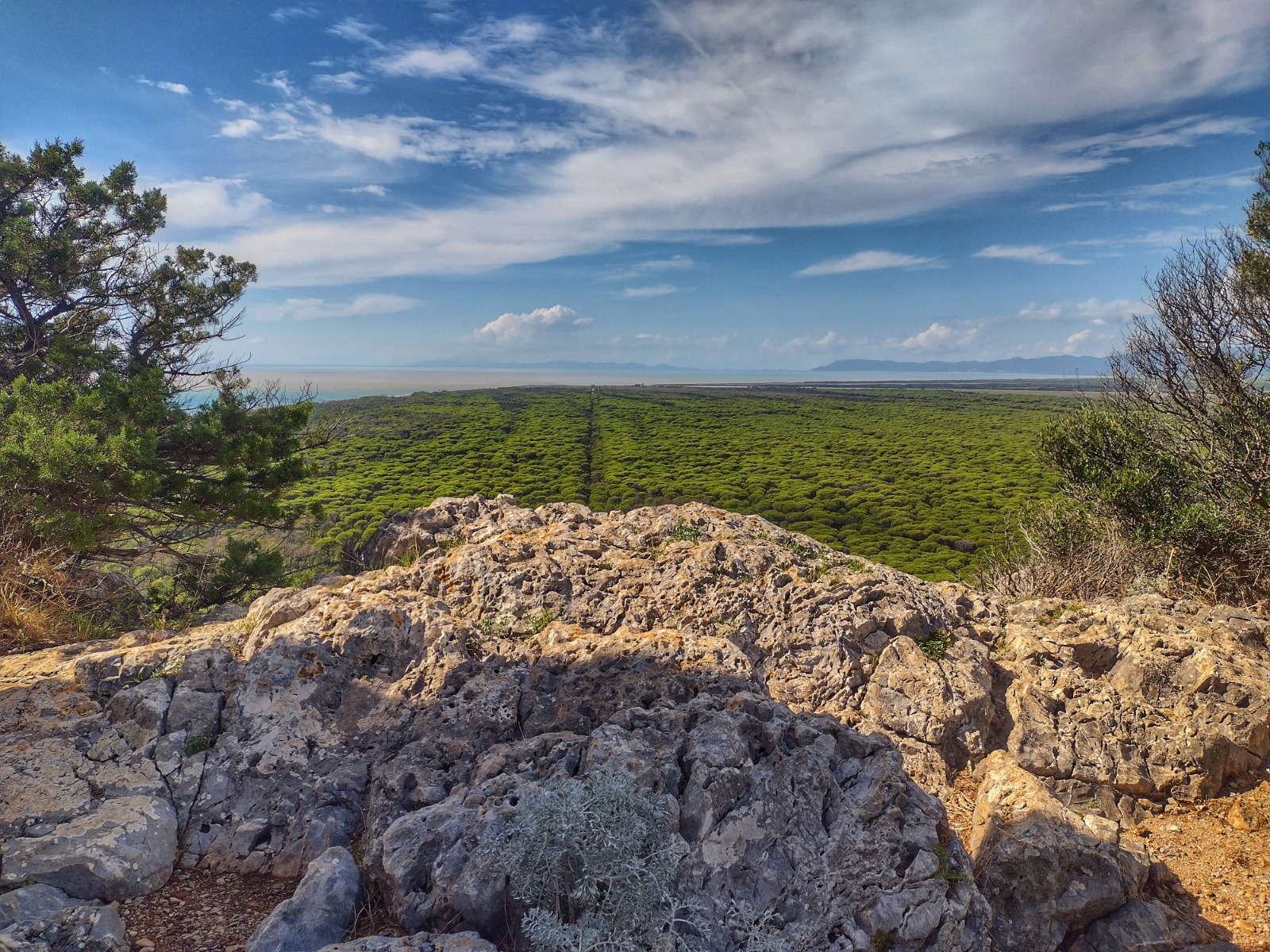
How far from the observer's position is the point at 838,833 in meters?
4.51

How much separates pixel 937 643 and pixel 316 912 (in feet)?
22.5

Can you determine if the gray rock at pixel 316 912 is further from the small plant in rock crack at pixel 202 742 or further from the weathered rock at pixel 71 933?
the small plant in rock crack at pixel 202 742

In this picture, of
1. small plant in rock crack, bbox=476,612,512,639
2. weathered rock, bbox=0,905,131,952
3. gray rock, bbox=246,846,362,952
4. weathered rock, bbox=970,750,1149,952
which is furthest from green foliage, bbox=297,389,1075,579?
weathered rock, bbox=0,905,131,952

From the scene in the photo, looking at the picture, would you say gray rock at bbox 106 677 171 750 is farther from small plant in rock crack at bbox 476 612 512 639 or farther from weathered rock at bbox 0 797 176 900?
small plant in rock crack at bbox 476 612 512 639

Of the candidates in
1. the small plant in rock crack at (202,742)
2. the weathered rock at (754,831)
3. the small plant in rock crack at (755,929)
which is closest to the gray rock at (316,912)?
the weathered rock at (754,831)

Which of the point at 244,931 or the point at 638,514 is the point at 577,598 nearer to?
the point at 638,514

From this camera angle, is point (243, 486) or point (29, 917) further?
point (243, 486)

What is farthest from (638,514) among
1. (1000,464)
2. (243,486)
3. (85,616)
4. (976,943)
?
(1000,464)

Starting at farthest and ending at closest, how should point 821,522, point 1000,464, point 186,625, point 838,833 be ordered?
point 1000,464 → point 821,522 → point 186,625 → point 838,833

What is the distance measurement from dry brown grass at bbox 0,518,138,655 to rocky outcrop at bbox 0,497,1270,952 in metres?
1.56

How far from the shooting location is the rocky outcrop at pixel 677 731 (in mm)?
4312

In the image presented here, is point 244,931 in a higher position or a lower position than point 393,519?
lower

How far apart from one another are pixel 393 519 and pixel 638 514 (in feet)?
13.6

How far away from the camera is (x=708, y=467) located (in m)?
61.1
